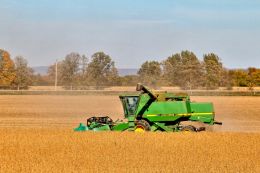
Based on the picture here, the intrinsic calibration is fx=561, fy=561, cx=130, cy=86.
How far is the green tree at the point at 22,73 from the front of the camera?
8162 cm

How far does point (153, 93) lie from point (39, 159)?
8526mm

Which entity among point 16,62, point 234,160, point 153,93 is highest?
point 16,62

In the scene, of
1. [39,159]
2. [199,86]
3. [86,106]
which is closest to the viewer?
[39,159]

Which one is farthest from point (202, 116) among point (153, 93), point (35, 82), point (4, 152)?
point (35, 82)

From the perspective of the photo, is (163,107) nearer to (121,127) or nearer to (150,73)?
(121,127)

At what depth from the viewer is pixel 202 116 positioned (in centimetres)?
2234

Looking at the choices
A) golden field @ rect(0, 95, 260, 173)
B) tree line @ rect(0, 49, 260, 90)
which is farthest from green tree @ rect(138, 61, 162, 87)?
golden field @ rect(0, 95, 260, 173)

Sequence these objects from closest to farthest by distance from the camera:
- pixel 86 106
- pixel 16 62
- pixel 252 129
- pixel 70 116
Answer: pixel 252 129, pixel 70 116, pixel 86 106, pixel 16 62

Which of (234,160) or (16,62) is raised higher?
(16,62)

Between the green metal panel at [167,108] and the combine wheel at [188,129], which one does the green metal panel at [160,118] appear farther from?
the combine wheel at [188,129]

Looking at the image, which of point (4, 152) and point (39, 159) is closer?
point (39, 159)

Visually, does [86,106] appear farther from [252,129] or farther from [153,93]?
[153,93]

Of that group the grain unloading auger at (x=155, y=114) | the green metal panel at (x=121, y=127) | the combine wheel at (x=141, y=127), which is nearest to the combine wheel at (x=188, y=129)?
the grain unloading auger at (x=155, y=114)

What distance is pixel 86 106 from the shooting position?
46.4 m
